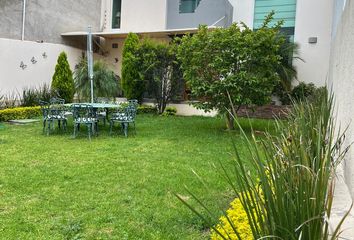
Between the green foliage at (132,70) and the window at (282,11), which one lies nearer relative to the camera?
the green foliage at (132,70)

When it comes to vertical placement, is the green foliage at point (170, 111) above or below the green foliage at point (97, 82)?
below

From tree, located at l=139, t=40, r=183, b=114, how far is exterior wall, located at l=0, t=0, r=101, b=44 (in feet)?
17.5

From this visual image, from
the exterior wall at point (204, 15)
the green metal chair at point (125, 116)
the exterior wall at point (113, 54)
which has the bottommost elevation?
the green metal chair at point (125, 116)

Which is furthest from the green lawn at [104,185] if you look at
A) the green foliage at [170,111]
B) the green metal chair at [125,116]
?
the green foliage at [170,111]

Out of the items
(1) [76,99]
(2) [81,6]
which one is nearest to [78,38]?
(2) [81,6]

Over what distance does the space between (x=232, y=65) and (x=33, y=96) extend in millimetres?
9001

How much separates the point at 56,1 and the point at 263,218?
768 inches

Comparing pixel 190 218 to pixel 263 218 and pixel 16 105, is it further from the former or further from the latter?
pixel 16 105

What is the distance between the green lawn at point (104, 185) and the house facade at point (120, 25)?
23.6ft

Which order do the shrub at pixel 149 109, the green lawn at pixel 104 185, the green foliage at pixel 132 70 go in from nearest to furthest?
the green lawn at pixel 104 185
the green foliage at pixel 132 70
the shrub at pixel 149 109

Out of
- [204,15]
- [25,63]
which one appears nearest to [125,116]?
[25,63]

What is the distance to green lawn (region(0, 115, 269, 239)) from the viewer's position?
13.7 ft

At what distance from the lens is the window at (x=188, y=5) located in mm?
19500

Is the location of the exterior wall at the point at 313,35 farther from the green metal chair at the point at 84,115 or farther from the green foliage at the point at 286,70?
the green metal chair at the point at 84,115
